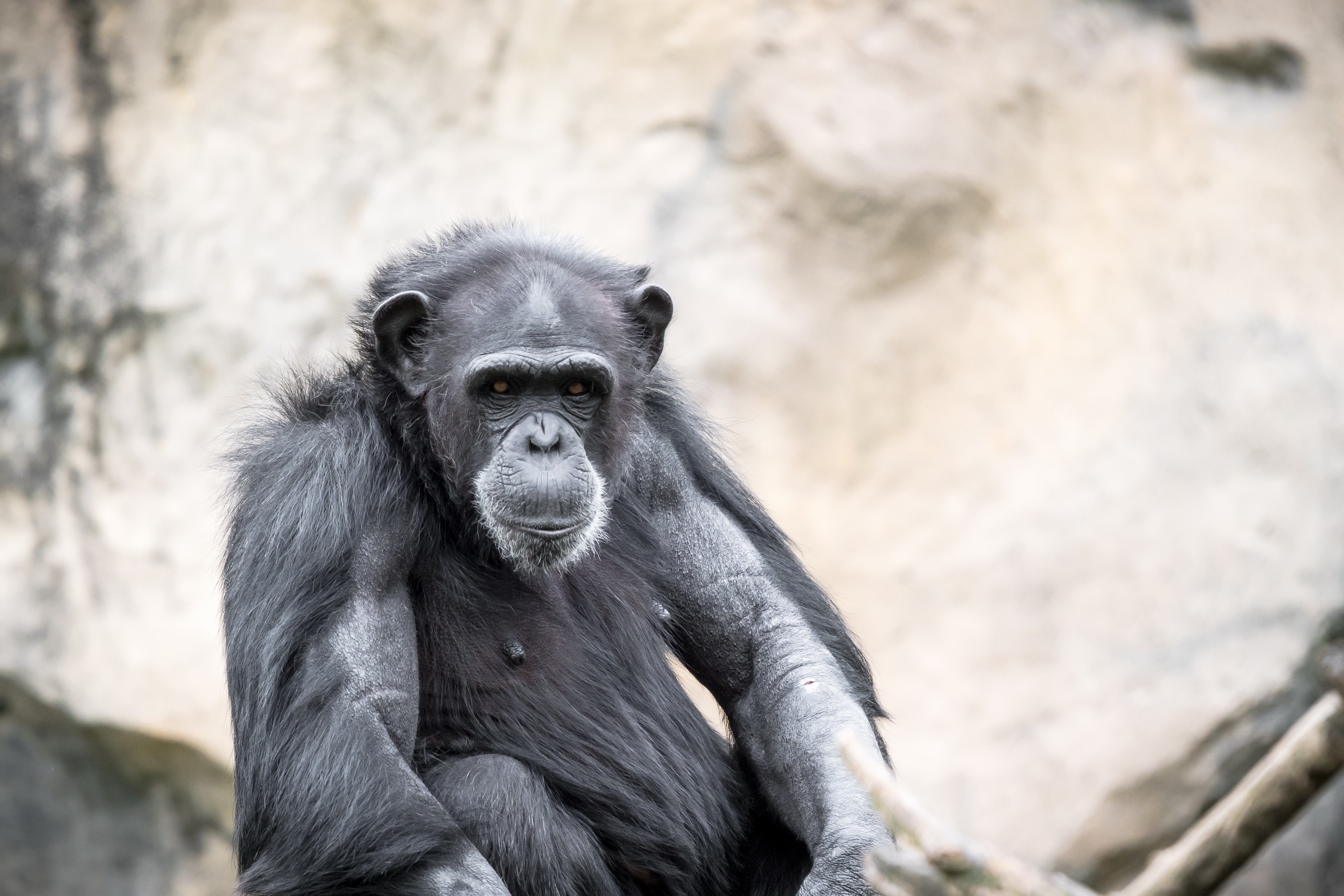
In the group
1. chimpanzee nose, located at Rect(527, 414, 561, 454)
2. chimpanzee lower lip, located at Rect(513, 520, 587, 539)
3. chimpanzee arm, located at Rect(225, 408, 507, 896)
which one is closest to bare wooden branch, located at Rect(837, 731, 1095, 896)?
chimpanzee arm, located at Rect(225, 408, 507, 896)

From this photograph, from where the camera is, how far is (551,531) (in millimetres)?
4094

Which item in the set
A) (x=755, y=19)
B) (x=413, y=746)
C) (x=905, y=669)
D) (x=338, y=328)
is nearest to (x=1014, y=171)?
(x=755, y=19)

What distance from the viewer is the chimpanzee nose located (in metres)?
4.13

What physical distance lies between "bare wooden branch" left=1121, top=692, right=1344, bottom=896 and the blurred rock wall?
4.42m

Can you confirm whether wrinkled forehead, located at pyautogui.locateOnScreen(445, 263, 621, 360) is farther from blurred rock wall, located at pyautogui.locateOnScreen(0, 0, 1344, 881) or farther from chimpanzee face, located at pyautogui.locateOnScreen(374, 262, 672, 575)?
blurred rock wall, located at pyautogui.locateOnScreen(0, 0, 1344, 881)

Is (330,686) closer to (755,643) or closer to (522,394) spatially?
(522,394)

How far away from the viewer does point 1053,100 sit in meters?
8.09

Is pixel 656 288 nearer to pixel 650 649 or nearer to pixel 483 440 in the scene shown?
pixel 483 440

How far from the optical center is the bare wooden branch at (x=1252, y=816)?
10.7ft

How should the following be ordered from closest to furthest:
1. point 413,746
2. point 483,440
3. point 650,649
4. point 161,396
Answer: point 413,746 < point 483,440 < point 650,649 < point 161,396

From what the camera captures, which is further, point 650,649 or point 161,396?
point 161,396

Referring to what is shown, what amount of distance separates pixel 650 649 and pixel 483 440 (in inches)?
33.0

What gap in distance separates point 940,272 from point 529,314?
440 cm

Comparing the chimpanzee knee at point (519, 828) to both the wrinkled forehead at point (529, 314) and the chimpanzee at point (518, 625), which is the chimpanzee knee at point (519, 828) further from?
the wrinkled forehead at point (529, 314)
